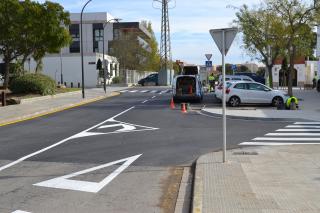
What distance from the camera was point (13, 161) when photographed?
11.6m

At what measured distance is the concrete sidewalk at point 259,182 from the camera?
282 inches

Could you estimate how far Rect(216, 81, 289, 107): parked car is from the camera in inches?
1120

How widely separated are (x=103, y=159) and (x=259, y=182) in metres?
4.24

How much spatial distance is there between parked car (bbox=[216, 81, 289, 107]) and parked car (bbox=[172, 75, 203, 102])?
331 cm

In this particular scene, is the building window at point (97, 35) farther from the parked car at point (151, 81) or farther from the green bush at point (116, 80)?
the parked car at point (151, 81)

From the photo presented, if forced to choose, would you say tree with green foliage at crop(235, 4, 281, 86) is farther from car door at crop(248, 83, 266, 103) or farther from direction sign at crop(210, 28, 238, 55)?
direction sign at crop(210, 28, 238, 55)

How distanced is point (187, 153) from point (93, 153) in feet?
7.60

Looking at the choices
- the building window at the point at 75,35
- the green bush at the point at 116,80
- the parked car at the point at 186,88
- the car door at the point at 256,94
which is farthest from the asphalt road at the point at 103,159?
the building window at the point at 75,35

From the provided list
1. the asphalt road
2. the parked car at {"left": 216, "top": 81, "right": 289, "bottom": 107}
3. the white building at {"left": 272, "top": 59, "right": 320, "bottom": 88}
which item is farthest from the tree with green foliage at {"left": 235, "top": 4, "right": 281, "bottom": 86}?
the white building at {"left": 272, "top": 59, "right": 320, "bottom": 88}

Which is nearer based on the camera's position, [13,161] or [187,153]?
[13,161]

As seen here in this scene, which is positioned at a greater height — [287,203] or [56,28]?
[56,28]

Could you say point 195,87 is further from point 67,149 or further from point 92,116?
point 67,149

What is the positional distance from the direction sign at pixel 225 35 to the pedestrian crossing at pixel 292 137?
4.01 m

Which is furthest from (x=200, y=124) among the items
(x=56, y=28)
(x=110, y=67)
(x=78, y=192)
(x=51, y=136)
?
(x=110, y=67)
